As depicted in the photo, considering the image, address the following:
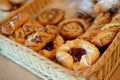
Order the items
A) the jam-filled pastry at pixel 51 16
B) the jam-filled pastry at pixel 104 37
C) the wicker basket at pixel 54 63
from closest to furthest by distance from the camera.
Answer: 1. the wicker basket at pixel 54 63
2. the jam-filled pastry at pixel 104 37
3. the jam-filled pastry at pixel 51 16

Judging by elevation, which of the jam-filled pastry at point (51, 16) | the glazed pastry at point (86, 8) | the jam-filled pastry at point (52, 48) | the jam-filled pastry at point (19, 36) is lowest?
the jam-filled pastry at point (52, 48)

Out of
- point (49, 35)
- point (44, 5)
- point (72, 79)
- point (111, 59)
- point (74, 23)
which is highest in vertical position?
point (44, 5)

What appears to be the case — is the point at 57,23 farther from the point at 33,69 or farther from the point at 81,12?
the point at 33,69

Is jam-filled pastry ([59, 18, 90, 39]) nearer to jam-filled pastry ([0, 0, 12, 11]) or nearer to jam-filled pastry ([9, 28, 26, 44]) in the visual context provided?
jam-filled pastry ([9, 28, 26, 44])

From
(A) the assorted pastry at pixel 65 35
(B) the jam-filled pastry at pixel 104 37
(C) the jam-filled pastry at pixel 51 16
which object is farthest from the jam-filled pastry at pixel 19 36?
(B) the jam-filled pastry at pixel 104 37

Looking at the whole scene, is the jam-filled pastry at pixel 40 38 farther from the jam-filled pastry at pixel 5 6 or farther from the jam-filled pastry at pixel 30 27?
the jam-filled pastry at pixel 5 6

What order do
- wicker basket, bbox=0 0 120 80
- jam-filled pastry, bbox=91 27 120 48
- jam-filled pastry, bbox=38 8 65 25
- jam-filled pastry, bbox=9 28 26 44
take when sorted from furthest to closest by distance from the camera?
jam-filled pastry, bbox=38 8 65 25, jam-filled pastry, bbox=9 28 26 44, jam-filled pastry, bbox=91 27 120 48, wicker basket, bbox=0 0 120 80

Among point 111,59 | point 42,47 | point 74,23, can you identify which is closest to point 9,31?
point 42,47

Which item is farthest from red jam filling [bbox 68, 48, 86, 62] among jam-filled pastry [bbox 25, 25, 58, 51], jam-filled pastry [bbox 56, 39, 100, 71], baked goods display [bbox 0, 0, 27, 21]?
baked goods display [bbox 0, 0, 27, 21]
